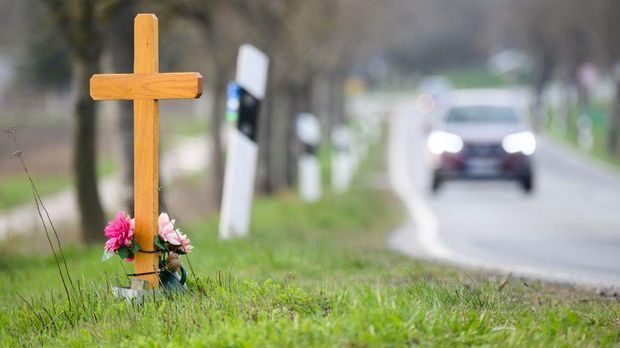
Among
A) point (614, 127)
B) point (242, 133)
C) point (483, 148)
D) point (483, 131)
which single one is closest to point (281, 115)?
point (483, 131)

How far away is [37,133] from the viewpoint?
60625 millimetres

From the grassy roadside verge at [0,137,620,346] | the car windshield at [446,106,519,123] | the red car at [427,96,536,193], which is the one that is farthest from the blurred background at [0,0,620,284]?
the grassy roadside verge at [0,137,620,346]

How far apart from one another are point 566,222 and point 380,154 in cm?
2790

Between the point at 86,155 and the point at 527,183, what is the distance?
11030 millimetres

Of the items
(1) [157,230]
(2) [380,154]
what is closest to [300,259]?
(1) [157,230]

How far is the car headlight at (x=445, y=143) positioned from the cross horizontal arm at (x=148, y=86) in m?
16.3

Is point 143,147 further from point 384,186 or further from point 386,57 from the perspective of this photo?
point 386,57

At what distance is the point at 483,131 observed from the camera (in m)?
22.6

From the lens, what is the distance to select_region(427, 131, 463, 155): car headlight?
2264cm

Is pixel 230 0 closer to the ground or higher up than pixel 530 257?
higher up

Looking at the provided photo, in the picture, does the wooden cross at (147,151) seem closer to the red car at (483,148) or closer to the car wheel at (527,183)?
the red car at (483,148)

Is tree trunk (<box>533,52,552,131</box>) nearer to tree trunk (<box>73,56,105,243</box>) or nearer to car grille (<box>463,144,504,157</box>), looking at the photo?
car grille (<box>463,144,504,157</box>)

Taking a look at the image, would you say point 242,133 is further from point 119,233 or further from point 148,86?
point 119,233

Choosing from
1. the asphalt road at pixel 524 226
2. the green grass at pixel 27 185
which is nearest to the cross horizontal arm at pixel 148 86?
the asphalt road at pixel 524 226
